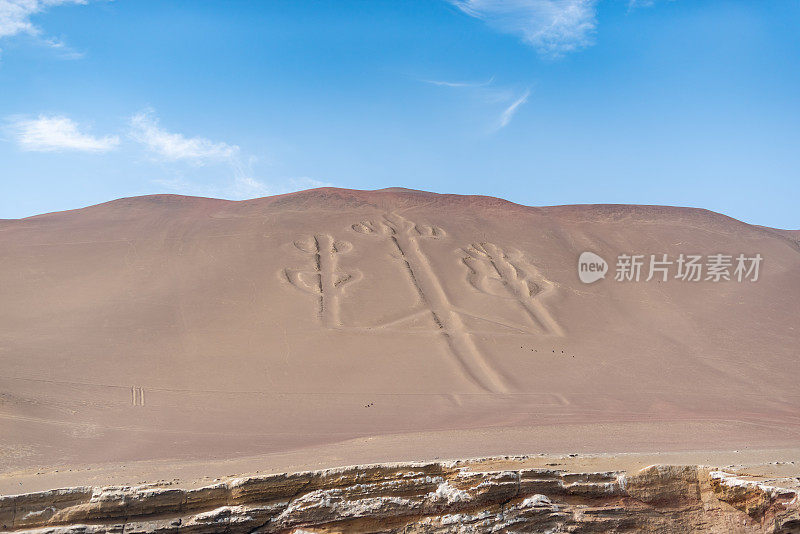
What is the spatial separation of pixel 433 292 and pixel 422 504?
17.4 metres

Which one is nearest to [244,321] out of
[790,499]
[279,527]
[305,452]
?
[305,452]

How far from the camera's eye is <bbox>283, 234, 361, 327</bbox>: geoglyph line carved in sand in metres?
21.0

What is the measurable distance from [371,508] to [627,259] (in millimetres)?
24468

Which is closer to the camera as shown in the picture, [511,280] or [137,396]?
[137,396]

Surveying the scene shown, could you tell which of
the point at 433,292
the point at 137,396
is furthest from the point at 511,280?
the point at 137,396

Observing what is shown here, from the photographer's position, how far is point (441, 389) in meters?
15.6

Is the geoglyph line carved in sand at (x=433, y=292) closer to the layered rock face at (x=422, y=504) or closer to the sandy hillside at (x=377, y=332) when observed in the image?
the sandy hillside at (x=377, y=332)

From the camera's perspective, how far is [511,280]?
23.8 meters

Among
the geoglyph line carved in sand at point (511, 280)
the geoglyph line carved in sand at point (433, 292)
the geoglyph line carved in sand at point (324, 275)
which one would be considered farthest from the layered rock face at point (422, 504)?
the geoglyph line carved in sand at point (511, 280)

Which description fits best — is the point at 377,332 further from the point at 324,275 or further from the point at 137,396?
the point at 137,396

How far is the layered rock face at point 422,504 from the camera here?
199 inches

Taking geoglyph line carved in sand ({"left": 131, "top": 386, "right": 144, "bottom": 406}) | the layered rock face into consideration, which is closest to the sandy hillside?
geoglyph line carved in sand ({"left": 131, "top": 386, "right": 144, "bottom": 406})

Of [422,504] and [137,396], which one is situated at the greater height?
[137,396]

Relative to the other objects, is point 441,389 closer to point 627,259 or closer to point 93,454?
point 93,454
